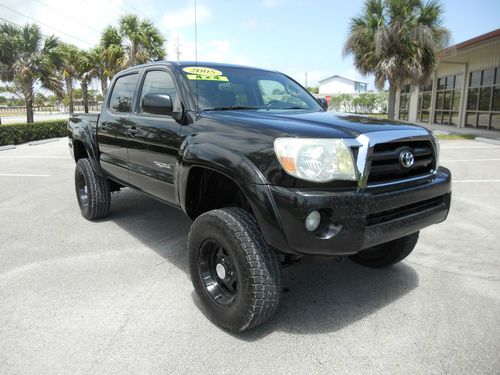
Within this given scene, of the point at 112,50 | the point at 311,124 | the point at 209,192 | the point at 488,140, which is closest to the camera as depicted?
the point at 311,124

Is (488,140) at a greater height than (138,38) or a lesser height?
lesser

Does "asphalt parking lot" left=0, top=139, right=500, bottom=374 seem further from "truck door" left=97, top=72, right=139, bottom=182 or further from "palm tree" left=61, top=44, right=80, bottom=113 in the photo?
"palm tree" left=61, top=44, right=80, bottom=113

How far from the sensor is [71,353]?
2453mm

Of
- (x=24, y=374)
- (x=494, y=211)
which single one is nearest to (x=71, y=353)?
(x=24, y=374)

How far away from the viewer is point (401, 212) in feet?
8.54

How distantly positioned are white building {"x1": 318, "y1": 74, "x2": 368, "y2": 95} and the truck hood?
79.1m

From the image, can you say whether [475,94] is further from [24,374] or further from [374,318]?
[24,374]

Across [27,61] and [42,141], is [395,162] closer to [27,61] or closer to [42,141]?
[42,141]

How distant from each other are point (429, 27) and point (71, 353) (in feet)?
59.3

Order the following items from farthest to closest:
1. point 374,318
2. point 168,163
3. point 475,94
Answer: point 475,94
point 168,163
point 374,318

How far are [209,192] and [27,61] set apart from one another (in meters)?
20.8

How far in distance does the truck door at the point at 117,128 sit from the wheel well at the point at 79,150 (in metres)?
0.92

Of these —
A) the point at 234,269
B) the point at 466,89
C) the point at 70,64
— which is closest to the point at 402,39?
the point at 466,89

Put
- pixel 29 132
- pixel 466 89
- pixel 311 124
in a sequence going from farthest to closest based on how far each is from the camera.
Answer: pixel 466 89, pixel 29 132, pixel 311 124
